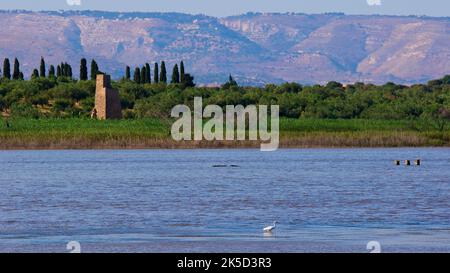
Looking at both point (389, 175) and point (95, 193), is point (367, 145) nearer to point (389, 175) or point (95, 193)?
point (389, 175)

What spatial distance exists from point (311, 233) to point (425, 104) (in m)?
93.3

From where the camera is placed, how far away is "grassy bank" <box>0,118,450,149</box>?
83062 mm

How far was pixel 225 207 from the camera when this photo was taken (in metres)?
36.2

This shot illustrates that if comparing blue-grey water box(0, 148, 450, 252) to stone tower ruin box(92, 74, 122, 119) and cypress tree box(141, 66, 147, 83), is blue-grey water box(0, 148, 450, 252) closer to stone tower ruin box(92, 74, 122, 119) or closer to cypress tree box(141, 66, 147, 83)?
stone tower ruin box(92, 74, 122, 119)

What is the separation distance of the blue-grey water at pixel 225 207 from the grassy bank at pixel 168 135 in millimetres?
16382

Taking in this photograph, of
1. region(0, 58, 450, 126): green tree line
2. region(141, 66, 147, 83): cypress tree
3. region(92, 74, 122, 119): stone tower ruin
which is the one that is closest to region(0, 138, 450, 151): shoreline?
region(0, 58, 450, 126): green tree line

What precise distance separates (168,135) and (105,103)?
30.6 metres

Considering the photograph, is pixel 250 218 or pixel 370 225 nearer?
pixel 370 225

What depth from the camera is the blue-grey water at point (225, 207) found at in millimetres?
26109

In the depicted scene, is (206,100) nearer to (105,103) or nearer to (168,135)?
(105,103)

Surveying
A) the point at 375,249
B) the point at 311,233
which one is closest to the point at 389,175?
the point at 311,233

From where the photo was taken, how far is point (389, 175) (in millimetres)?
55938

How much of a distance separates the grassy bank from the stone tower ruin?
72.4 ft

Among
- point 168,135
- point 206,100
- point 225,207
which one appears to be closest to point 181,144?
point 168,135
